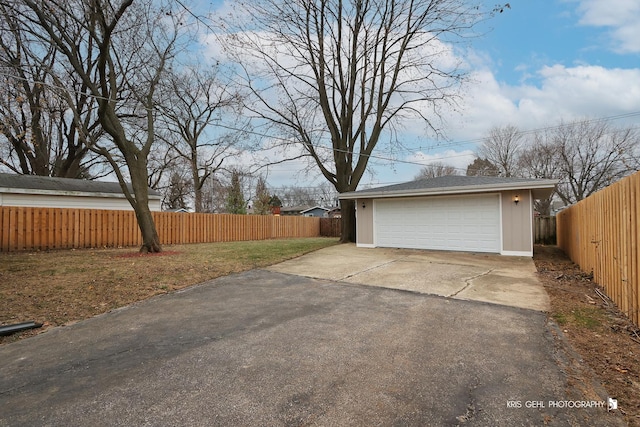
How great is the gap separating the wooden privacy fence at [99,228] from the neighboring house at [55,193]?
373 centimetres

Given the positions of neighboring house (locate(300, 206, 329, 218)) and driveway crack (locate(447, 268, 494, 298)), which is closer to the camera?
driveway crack (locate(447, 268, 494, 298))

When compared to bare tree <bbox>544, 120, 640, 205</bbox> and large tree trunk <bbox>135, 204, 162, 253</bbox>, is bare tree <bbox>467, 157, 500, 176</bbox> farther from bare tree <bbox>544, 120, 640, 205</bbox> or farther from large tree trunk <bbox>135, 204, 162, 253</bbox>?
large tree trunk <bbox>135, 204, 162, 253</bbox>

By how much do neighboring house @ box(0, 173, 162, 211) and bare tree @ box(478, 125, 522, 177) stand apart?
91.4ft

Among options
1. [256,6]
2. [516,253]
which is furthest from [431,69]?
[516,253]

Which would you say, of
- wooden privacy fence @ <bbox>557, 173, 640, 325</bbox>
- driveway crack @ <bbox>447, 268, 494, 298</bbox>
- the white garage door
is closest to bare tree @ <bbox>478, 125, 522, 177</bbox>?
the white garage door

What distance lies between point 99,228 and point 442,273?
11638mm

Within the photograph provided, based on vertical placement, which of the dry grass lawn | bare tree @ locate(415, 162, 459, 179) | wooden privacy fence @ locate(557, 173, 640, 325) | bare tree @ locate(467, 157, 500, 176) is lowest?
the dry grass lawn

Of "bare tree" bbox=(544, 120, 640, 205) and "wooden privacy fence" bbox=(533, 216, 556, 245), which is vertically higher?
"bare tree" bbox=(544, 120, 640, 205)

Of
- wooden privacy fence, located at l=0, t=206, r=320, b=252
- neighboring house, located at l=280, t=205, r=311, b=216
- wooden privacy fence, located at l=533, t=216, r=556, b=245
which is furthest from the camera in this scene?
neighboring house, located at l=280, t=205, r=311, b=216

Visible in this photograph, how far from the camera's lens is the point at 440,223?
428 inches

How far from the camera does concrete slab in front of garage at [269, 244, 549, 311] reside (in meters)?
5.23

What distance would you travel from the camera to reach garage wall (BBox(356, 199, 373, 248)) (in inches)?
486

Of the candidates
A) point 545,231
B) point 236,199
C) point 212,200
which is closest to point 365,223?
point 545,231

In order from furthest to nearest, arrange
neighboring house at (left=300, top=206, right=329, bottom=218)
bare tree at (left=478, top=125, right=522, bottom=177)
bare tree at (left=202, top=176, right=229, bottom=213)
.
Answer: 1. neighboring house at (left=300, top=206, right=329, bottom=218)
2. bare tree at (left=202, top=176, right=229, bottom=213)
3. bare tree at (left=478, top=125, right=522, bottom=177)
